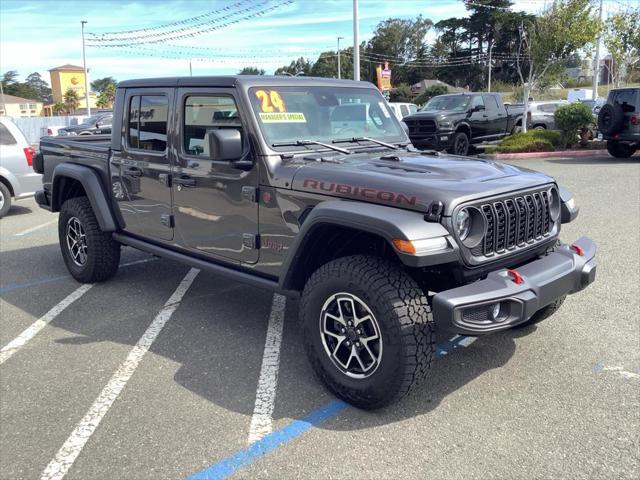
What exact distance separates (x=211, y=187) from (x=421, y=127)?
11.8m

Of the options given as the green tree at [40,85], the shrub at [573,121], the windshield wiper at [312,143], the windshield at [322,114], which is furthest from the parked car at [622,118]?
the green tree at [40,85]

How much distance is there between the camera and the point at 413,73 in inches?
3413

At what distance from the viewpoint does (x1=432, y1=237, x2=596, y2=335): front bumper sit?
2.87 metres

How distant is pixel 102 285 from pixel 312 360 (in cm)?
305

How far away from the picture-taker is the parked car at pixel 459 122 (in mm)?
14906

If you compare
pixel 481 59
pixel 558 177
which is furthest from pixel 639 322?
pixel 481 59

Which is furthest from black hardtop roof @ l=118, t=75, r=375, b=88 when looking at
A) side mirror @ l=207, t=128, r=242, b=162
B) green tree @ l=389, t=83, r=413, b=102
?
green tree @ l=389, t=83, r=413, b=102

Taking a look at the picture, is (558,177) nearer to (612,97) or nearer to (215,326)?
(612,97)

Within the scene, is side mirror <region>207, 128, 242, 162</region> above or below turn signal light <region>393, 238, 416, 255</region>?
above

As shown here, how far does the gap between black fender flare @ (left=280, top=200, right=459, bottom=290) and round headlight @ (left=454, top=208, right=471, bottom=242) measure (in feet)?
0.28

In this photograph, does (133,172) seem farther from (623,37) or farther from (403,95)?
(403,95)

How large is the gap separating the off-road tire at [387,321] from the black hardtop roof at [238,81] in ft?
5.10

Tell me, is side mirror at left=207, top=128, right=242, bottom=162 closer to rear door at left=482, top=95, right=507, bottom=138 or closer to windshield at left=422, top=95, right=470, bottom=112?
windshield at left=422, top=95, right=470, bottom=112

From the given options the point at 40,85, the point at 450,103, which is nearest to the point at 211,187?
the point at 450,103
